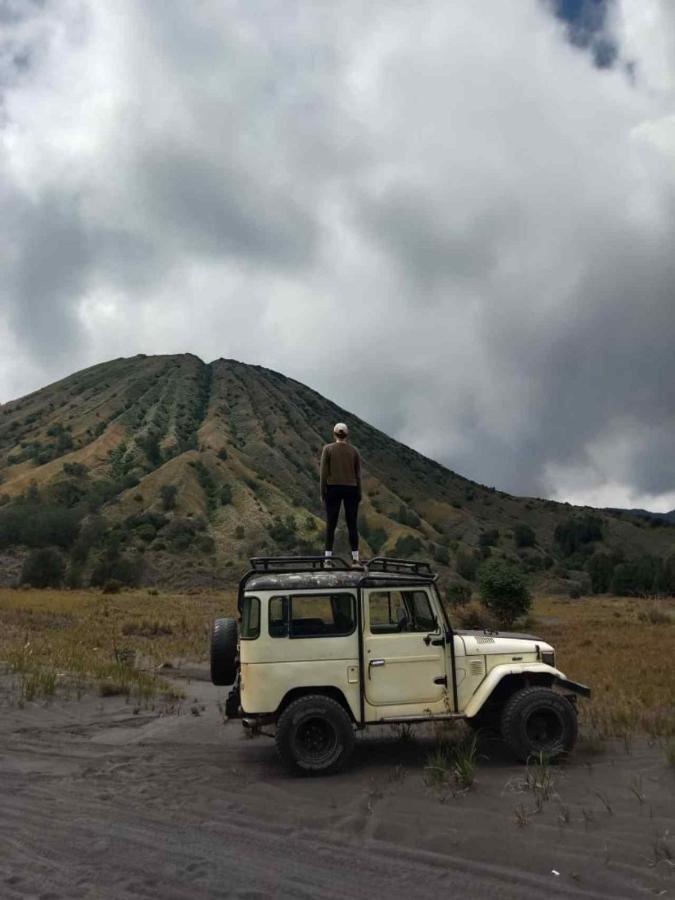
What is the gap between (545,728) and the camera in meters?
7.95

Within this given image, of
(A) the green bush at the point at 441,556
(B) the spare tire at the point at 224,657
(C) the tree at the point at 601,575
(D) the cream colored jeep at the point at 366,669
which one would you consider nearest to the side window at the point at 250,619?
(D) the cream colored jeep at the point at 366,669

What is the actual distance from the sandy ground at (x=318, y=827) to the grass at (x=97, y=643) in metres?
3.48

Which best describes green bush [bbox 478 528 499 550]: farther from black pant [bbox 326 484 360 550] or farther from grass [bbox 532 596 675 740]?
black pant [bbox 326 484 360 550]

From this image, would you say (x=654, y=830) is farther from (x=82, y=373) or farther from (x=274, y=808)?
(x=82, y=373)

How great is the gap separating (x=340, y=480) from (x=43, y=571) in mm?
44914

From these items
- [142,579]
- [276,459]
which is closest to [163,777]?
[142,579]

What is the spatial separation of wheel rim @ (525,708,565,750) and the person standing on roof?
3.43m

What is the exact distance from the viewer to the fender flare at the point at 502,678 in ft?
25.9

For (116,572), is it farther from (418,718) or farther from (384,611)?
(418,718)

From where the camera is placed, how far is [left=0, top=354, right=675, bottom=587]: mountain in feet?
194

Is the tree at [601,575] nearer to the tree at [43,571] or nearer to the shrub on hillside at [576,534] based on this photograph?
the shrub on hillside at [576,534]

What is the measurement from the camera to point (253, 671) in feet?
26.0

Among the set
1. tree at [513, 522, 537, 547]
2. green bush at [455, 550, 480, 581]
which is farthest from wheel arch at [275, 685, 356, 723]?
tree at [513, 522, 537, 547]

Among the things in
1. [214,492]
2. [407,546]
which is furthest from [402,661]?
[407,546]
